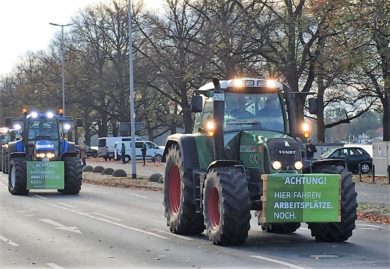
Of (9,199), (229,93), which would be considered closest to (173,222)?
(229,93)

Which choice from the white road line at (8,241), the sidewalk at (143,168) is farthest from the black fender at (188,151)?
the sidewalk at (143,168)

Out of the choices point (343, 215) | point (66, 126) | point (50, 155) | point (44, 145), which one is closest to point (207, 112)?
point (343, 215)

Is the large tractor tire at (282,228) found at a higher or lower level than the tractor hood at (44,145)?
lower

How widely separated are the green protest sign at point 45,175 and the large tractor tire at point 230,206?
14112 mm

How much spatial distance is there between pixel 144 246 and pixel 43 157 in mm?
15457

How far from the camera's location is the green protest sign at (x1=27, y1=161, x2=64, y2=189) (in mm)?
25172

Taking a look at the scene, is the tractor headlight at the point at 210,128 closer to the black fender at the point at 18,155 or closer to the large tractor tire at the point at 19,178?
the large tractor tire at the point at 19,178

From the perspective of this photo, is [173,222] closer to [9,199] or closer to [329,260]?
[329,260]

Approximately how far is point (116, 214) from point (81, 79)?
5118 cm

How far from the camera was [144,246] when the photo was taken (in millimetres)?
11977

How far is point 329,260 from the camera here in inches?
406

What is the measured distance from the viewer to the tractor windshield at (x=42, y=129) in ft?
89.2

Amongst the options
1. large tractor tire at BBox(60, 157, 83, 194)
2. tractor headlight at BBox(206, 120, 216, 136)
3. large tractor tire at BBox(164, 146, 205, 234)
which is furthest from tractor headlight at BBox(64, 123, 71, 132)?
tractor headlight at BBox(206, 120, 216, 136)

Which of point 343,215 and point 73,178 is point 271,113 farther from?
point 73,178
